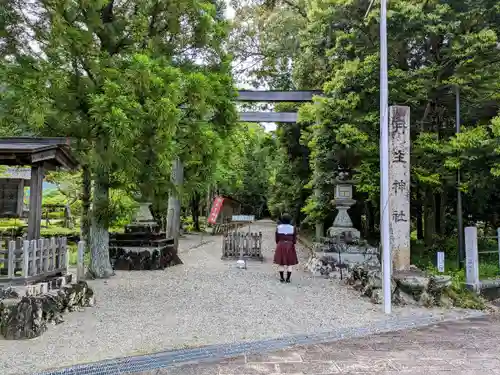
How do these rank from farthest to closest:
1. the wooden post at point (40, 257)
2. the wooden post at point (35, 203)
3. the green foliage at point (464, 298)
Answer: the green foliage at point (464, 298)
the wooden post at point (35, 203)
the wooden post at point (40, 257)

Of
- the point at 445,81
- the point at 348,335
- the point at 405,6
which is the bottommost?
the point at 348,335

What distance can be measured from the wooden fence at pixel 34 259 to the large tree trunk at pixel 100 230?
7.10 ft

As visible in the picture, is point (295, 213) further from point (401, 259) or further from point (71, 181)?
point (401, 259)

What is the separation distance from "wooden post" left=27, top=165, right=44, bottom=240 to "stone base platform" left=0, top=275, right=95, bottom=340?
83 centimetres

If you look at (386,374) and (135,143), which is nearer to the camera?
(386,374)

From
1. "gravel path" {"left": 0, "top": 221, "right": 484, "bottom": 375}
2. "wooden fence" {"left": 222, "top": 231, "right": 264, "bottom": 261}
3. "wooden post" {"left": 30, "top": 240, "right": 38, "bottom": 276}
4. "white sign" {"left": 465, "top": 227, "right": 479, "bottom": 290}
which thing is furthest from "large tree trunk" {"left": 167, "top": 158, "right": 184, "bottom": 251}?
"white sign" {"left": 465, "top": 227, "right": 479, "bottom": 290}

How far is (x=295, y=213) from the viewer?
2088 cm

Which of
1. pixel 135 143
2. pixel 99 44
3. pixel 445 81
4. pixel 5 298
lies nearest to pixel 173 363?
pixel 5 298

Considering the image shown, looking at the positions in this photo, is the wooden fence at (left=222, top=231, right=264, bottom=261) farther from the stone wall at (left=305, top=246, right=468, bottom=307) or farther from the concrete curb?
the concrete curb

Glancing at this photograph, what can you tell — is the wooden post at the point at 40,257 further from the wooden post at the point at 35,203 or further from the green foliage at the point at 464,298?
the green foliage at the point at 464,298

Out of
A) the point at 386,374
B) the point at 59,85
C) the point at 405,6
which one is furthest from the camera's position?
the point at 405,6

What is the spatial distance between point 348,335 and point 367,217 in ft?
36.8

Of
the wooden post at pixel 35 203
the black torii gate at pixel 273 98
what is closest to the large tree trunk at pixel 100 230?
the wooden post at pixel 35 203

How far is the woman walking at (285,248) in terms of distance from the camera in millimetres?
9312
